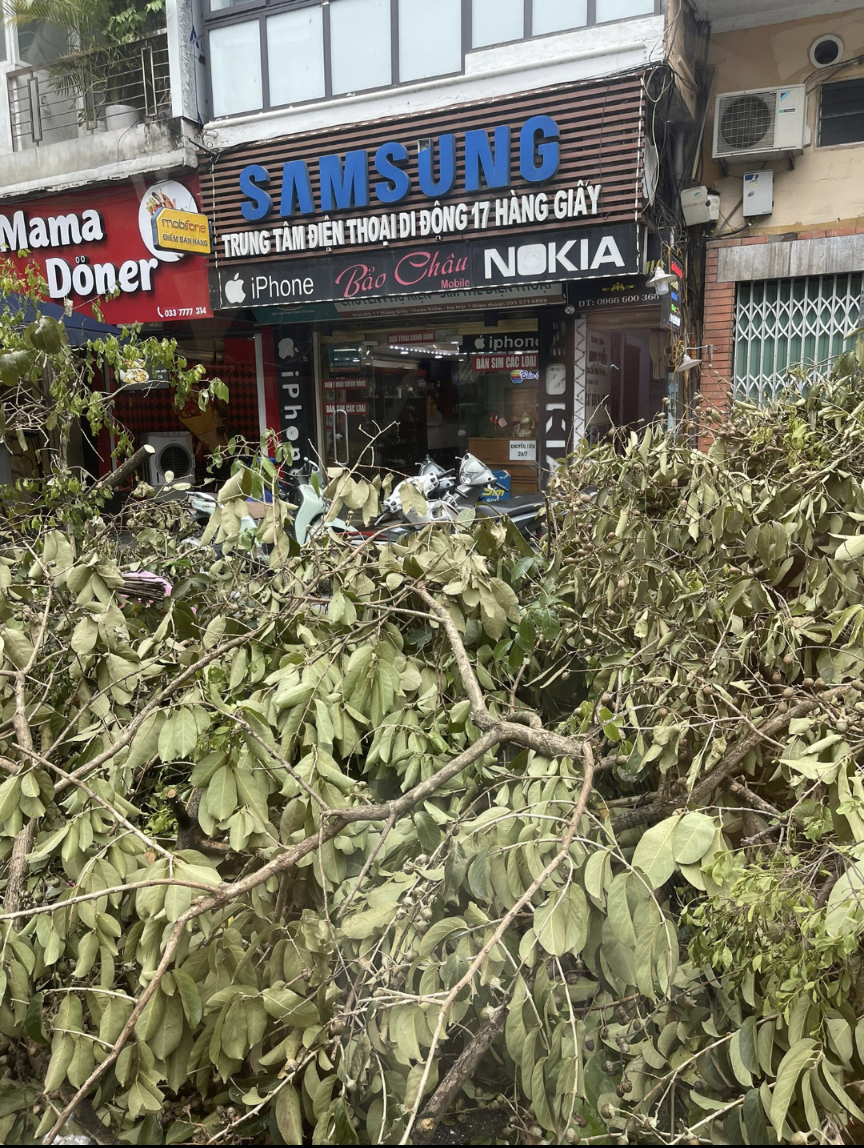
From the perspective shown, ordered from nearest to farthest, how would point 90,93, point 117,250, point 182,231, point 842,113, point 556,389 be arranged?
point 842,113 → point 556,389 → point 182,231 → point 117,250 → point 90,93

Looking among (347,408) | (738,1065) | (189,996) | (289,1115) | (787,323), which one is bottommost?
(289,1115)

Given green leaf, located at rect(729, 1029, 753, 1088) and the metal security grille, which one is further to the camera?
the metal security grille

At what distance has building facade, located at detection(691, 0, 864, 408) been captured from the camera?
25.8 ft

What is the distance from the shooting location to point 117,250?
1084 cm

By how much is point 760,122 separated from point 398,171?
11.9ft

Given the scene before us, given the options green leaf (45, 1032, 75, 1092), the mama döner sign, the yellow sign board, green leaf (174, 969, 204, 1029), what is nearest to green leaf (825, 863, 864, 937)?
green leaf (174, 969, 204, 1029)

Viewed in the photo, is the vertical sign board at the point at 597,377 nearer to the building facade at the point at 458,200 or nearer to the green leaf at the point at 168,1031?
the building facade at the point at 458,200

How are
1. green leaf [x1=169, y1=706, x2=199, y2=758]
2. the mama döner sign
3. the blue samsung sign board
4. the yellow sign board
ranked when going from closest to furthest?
green leaf [x1=169, y1=706, x2=199, y2=758]
the mama döner sign
the blue samsung sign board
the yellow sign board

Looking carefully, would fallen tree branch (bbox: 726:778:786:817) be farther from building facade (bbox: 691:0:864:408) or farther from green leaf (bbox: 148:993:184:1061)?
building facade (bbox: 691:0:864:408)

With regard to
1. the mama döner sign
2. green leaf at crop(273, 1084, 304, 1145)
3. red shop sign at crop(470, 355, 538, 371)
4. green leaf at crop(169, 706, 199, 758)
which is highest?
the mama döner sign

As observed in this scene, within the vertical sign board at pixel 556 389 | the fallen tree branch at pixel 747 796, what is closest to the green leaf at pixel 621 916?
the fallen tree branch at pixel 747 796

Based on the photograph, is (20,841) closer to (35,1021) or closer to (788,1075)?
(35,1021)

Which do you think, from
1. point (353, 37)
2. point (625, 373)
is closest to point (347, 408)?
point (625, 373)

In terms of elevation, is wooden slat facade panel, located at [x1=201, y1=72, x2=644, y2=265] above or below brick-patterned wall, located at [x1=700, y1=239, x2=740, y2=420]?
above
